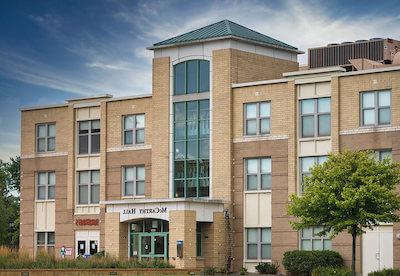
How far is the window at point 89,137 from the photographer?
73.1m

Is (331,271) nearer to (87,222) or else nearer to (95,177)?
(87,222)

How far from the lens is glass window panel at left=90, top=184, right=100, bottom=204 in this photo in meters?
72.8

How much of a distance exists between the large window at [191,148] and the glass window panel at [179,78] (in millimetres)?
817

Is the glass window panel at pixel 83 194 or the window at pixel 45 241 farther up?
the glass window panel at pixel 83 194

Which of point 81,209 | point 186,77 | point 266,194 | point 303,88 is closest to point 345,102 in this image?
point 303,88

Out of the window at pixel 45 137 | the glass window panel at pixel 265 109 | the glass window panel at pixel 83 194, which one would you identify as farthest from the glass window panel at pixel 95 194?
the glass window panel at pixel 265 109

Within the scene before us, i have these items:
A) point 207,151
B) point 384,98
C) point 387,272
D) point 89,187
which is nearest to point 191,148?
point 207,151

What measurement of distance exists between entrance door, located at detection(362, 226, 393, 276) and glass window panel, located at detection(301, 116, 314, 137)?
683 cm

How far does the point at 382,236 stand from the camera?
59.3 metres

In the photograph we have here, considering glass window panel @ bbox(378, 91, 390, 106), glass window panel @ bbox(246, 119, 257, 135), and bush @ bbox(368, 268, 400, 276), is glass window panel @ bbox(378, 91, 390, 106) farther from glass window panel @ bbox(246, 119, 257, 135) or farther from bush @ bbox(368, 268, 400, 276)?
bush @ bbox(368, 268, 400, 276)

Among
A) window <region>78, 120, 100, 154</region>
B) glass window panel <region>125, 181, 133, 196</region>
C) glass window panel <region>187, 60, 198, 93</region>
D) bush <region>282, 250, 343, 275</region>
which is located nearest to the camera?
bush <region>282, 250, 343, 275</region>

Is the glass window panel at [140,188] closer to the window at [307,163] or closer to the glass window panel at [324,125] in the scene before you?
the window at [307,163]

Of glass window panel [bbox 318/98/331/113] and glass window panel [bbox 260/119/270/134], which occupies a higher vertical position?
glass window panel [bbox 318/98/331/113]

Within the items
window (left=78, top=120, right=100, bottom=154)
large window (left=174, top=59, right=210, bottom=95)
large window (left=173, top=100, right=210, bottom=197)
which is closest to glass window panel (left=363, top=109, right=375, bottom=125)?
large window (left=173, top=100, right=210, bottom=197)
